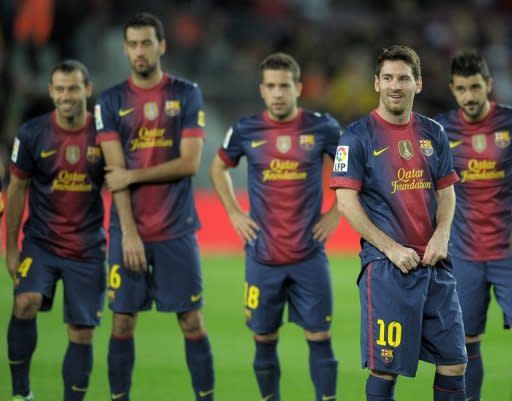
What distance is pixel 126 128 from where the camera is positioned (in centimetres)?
658

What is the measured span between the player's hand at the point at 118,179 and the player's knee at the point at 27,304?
83cm

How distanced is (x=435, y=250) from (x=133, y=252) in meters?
1.90

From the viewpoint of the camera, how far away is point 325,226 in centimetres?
670

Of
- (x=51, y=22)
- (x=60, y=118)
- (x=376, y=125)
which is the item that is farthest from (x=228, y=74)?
(x=376, y=125)

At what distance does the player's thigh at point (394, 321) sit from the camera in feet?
17.6

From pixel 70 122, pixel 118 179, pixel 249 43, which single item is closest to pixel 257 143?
pixel 118 179

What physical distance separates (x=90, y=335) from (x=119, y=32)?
1078 centimetres

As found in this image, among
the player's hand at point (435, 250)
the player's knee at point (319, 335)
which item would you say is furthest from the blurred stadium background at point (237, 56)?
the player's hand at point (435, 250)

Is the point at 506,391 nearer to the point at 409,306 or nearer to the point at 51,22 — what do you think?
the point at 409,306

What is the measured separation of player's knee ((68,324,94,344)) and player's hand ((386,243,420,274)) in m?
2.22

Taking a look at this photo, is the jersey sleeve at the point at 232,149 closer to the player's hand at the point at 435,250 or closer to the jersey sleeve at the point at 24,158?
the jersey sleeve at the point at 24,158

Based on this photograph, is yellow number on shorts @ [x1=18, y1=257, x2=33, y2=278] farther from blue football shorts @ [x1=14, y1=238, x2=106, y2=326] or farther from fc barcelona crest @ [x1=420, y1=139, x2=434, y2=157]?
fc barcelona crest @ [x1=420, y1=139, x2=434, y2=157]

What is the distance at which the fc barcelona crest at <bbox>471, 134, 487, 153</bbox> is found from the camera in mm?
6730

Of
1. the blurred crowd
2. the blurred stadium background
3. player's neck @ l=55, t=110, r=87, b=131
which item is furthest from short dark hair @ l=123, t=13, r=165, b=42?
the blurred crowd
